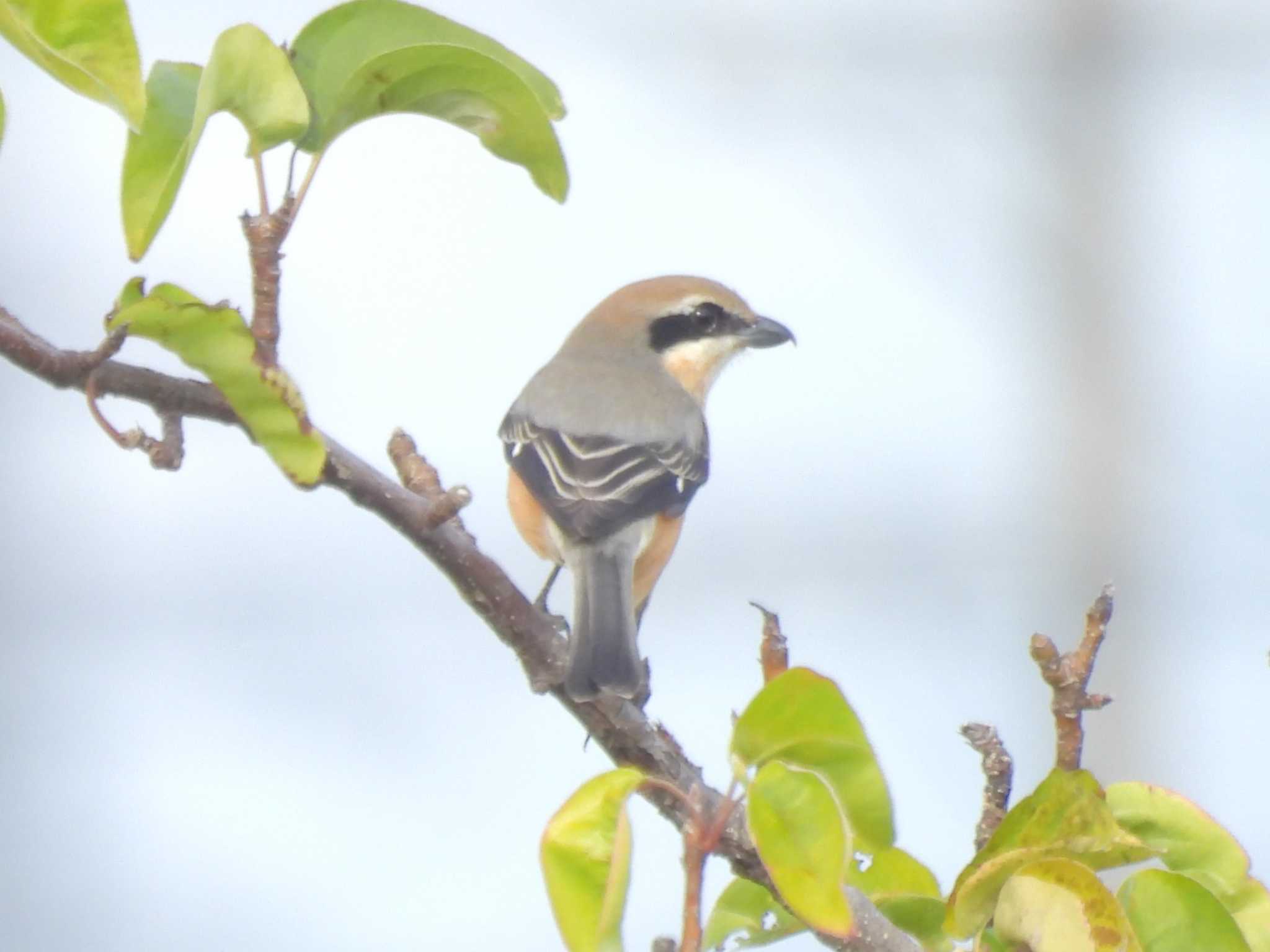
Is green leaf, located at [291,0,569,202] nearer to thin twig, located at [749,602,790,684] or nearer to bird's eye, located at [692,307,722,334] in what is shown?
thin twig, located at [749,602,790,684]

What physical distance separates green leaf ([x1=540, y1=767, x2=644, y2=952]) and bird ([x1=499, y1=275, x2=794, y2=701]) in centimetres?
61

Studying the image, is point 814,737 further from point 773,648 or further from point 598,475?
point 598,475

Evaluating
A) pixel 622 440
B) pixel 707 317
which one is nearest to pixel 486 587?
pixel 622 440

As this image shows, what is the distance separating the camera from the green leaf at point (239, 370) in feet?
2.88

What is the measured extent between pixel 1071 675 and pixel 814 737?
28cm

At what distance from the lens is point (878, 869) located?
1064mm

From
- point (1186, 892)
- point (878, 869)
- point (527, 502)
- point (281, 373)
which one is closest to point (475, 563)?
point (281, 373)

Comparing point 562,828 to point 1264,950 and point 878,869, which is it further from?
point 1264,950

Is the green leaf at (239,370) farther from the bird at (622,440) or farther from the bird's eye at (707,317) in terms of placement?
the bird's eye at (707,317)

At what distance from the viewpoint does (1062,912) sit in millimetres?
873

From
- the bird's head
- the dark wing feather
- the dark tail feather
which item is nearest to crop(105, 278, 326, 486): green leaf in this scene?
the dark tail feather

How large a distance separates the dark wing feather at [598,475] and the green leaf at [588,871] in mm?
1295

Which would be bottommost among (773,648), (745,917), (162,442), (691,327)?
(745,917)

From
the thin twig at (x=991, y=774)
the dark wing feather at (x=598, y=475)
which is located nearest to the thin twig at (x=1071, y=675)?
the thin twig at (x=991, y=774)
